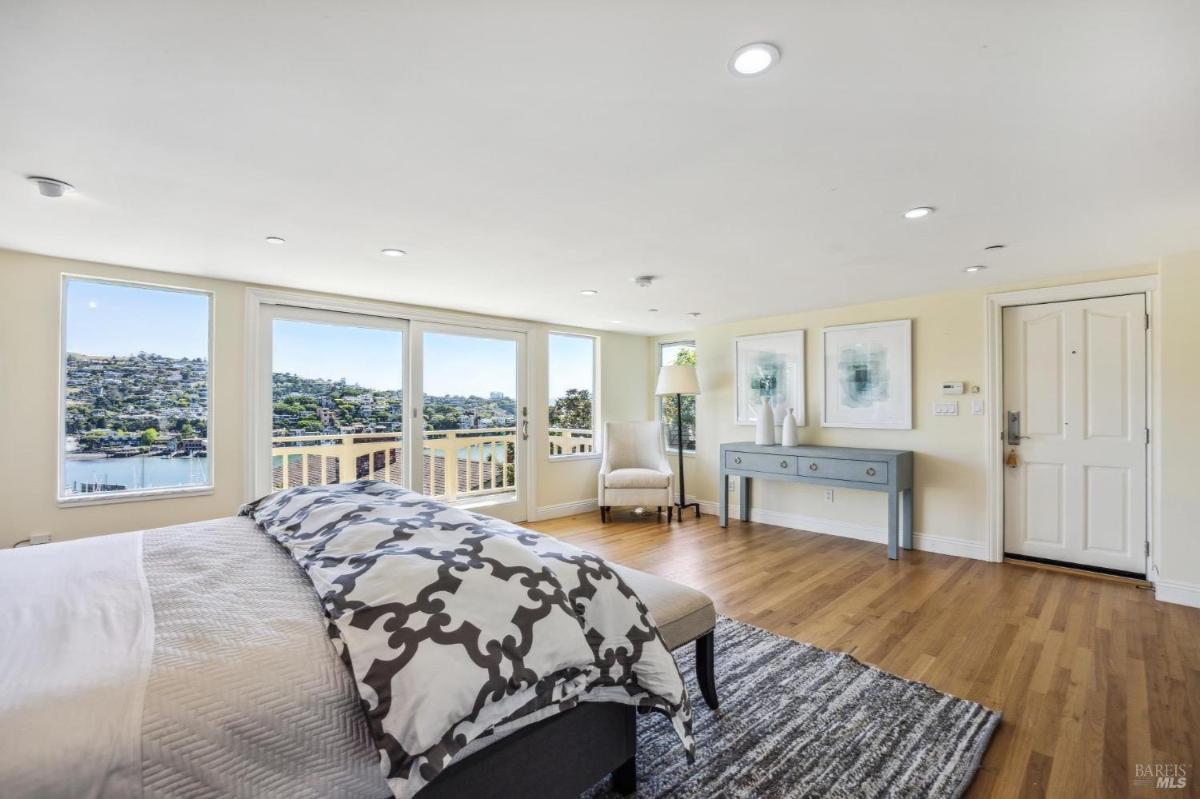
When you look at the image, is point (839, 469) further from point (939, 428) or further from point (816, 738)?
point (816, 738)

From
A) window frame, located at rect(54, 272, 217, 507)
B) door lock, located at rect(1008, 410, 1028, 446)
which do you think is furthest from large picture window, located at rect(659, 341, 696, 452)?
window frame, located at rect(54, 272, 217, 507)

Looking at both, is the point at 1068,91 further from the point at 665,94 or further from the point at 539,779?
the point at 539,779

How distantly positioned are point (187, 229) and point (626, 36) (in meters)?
2.50

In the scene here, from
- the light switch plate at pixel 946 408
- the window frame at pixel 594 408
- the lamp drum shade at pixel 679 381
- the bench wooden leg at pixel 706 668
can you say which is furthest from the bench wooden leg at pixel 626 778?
the lamp drum shade at pixel 679 381

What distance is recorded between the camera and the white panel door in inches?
132

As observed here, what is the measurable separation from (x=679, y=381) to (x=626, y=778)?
418 cm

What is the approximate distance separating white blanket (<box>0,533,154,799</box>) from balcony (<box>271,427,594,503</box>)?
2392 millimetres

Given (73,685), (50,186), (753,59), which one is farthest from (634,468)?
(73,685)

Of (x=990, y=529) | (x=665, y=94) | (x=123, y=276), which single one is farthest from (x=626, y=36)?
(x=990, y=529)

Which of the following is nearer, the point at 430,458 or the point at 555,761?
the point at 555,761

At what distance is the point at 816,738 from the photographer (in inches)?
72.3

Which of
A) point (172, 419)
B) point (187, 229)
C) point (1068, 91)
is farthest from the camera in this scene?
point (172, 419)

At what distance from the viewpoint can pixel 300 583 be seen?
4.96 ft

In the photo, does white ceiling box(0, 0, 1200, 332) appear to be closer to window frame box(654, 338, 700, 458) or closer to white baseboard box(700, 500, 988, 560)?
white baseboard box(700, 500, 988, 560)
